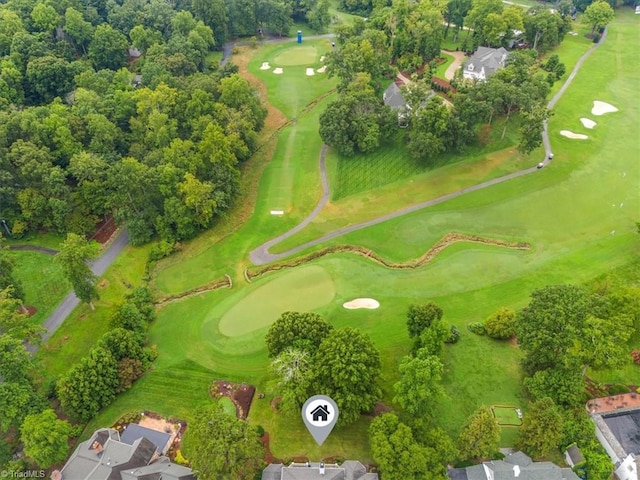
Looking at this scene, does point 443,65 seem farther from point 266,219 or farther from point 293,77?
point 266,219

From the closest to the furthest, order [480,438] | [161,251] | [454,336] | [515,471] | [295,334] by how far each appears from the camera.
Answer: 1. [515,471]
2. [480,438]
3. [295,334]
4. [454,336]
5. [161,251]

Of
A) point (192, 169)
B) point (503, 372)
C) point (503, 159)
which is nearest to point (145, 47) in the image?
point (192, 169)

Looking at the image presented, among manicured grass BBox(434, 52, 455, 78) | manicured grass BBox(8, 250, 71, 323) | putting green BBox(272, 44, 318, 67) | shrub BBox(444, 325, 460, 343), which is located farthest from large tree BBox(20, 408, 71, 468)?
putting green BBox(272, 44, 318, 67)

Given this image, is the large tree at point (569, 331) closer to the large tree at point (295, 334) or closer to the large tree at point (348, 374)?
the large tree at point (348, 374)

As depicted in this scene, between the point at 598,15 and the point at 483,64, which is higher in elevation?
the point at 598,15

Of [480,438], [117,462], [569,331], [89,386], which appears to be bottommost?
[480,438]

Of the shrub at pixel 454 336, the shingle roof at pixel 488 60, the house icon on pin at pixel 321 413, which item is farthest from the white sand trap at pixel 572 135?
the house icon on pin at pixel 321 413

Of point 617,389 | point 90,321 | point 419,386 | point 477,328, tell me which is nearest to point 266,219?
point 90,321
